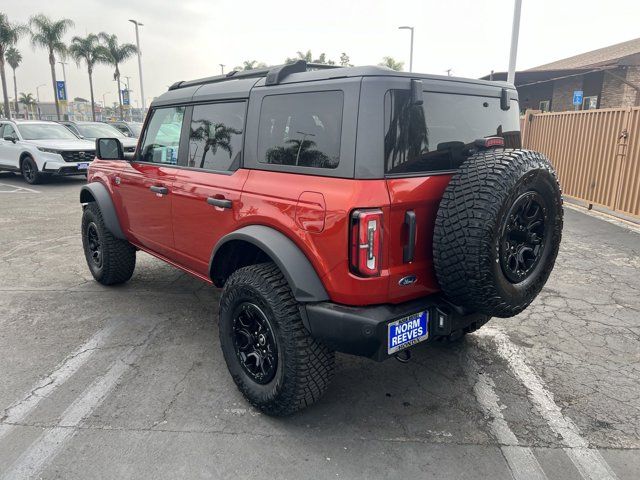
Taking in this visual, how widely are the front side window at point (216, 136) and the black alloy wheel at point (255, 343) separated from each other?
93cm

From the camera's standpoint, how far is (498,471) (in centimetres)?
238

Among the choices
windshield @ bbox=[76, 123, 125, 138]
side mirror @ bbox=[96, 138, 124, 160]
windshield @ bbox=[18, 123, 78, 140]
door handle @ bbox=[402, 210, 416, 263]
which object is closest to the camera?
door handle @ bbox=[402, 210, 416, 263]

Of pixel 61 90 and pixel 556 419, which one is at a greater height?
pixel 61 90

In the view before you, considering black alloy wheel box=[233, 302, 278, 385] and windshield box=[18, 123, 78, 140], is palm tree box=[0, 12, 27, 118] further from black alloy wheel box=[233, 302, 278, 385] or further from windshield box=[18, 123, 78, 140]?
black alloy wheel box=[233, 302, 278, 385]

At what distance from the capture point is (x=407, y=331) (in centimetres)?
245

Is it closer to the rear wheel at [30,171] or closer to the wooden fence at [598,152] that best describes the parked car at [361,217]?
the wooden fence at [598,152]

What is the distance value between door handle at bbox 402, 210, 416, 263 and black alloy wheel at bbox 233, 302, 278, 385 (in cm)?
84

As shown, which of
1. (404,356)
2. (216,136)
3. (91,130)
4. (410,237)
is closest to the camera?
(410,237)

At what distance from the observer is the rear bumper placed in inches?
91.5

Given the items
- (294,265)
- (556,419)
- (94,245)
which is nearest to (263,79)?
(294,265)

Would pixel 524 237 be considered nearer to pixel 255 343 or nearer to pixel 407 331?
pixel 407 331

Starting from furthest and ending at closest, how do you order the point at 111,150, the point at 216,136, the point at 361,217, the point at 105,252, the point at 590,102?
the point at 590,102 → the point at 105,252 → the point at 111,150 → the point at 216,136 → the point at 361,217

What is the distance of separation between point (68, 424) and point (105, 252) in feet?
7.45

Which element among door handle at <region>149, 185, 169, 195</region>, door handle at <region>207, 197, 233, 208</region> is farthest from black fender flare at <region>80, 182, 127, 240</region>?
door handle at <region>207, 197, 233, 208</region>
